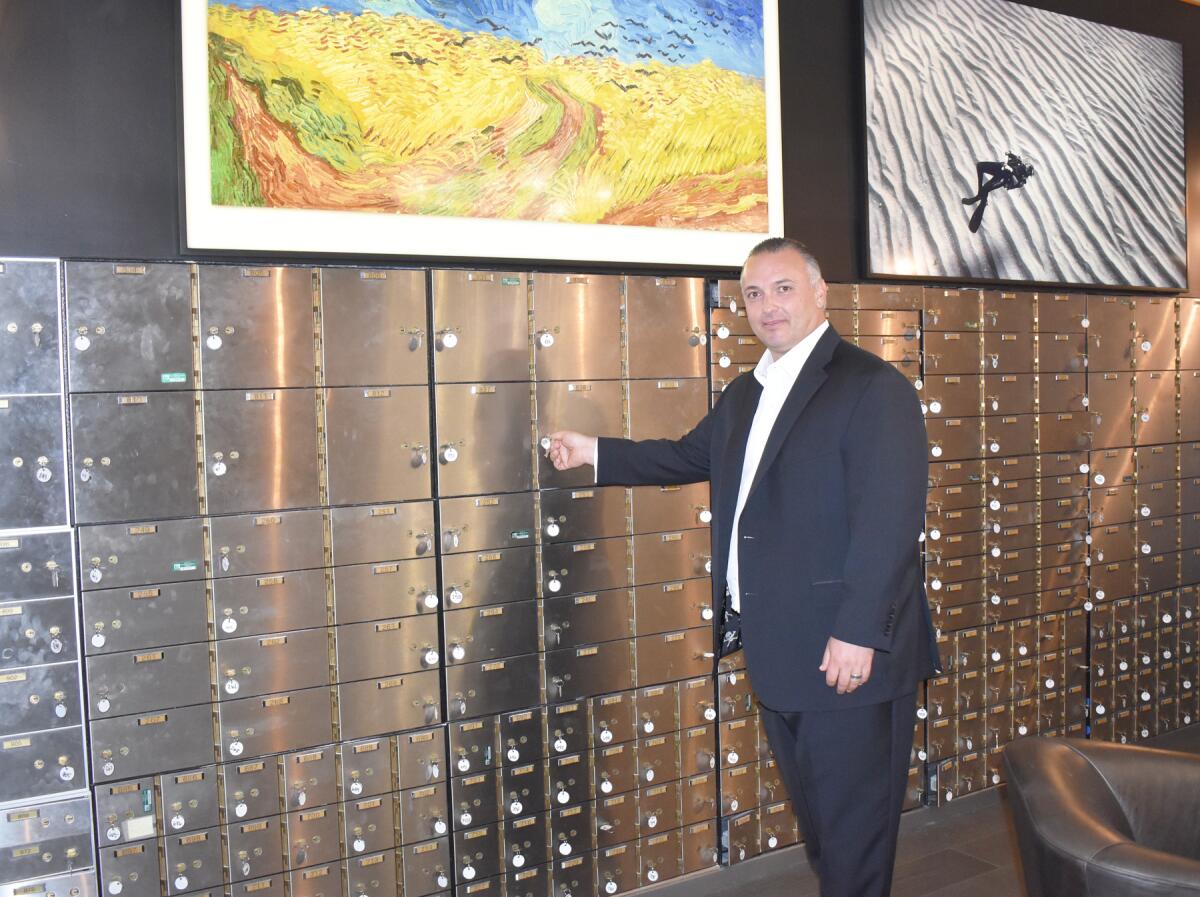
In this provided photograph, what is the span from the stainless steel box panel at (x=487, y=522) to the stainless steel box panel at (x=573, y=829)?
88 centimetres

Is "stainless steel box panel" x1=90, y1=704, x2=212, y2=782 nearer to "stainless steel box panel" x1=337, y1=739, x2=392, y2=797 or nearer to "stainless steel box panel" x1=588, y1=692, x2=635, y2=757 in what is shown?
"stainless steel box panel" x1=337, y1=739, x2=392, y2=797

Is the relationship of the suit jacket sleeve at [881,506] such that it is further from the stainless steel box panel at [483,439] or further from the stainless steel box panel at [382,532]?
the stainless steel box panel at [382,532]

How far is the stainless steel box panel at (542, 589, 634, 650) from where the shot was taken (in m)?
3.31

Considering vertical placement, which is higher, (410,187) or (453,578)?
(410,187)

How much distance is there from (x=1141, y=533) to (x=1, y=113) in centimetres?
462

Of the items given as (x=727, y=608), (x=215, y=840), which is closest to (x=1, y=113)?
(x=215, y=840)

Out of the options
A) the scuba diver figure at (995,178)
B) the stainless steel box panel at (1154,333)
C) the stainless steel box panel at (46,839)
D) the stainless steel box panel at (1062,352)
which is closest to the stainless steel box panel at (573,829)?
the stainless steel box panel at (46,839)

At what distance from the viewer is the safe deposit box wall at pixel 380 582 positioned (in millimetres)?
2666

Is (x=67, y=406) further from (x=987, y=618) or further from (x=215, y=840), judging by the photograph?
(x=987, y=618)

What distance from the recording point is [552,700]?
333 centimetres

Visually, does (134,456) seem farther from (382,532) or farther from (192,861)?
(192,861)

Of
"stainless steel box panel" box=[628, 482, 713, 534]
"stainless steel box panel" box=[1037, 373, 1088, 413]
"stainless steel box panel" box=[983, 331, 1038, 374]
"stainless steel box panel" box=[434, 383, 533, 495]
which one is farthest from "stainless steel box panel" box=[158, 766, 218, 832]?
"stainless steel box panel" box=[1037, 373, 1088, 413]

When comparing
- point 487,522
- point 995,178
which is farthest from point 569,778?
point 995,178

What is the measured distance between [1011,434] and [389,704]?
8.94 ft
